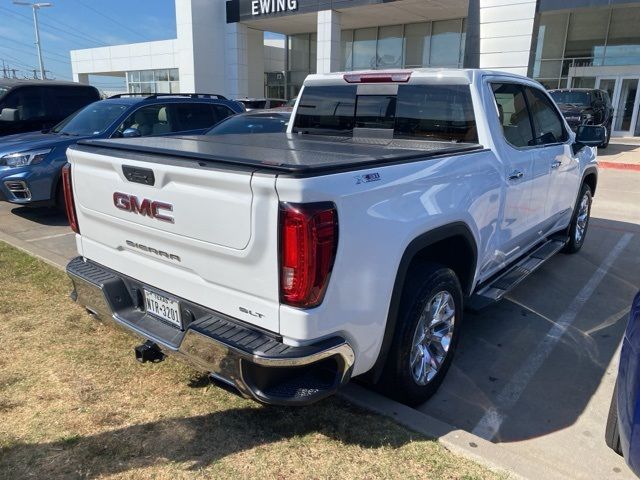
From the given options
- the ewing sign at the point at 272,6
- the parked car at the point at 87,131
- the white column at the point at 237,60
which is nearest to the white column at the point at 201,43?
the white column at the point at 237,60

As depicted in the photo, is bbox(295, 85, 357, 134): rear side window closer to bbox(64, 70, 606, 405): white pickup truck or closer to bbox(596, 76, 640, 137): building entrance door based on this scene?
bbox(64, 70, 606, 405): white pickup truck

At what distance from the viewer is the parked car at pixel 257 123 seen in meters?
7.32

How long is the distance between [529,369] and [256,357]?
2.32 meters

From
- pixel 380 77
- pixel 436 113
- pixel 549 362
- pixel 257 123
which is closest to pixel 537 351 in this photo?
pixel 549 362

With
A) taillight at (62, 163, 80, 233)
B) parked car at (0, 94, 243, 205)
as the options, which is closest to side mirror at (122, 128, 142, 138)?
parked car at (0, 94, 243, 205)

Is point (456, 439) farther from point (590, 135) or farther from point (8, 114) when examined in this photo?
point (8, 114)

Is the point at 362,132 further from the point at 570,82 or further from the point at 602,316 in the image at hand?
the point at 570,82

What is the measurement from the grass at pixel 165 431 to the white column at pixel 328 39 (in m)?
19.1

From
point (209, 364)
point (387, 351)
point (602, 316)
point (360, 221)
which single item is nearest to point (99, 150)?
point (209, 364)

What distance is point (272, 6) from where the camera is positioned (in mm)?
22656

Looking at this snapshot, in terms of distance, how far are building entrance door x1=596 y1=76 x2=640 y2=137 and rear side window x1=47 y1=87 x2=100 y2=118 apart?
20.9 m

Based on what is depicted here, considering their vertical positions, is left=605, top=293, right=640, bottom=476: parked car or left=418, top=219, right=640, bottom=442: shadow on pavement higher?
left=605, top=293, right=640, bottom=476: parked car

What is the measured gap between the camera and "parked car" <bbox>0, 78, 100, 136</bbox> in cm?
994

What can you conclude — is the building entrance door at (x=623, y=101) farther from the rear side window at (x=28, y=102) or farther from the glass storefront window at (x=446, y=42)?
the rear side window at (x=28, y=102)
